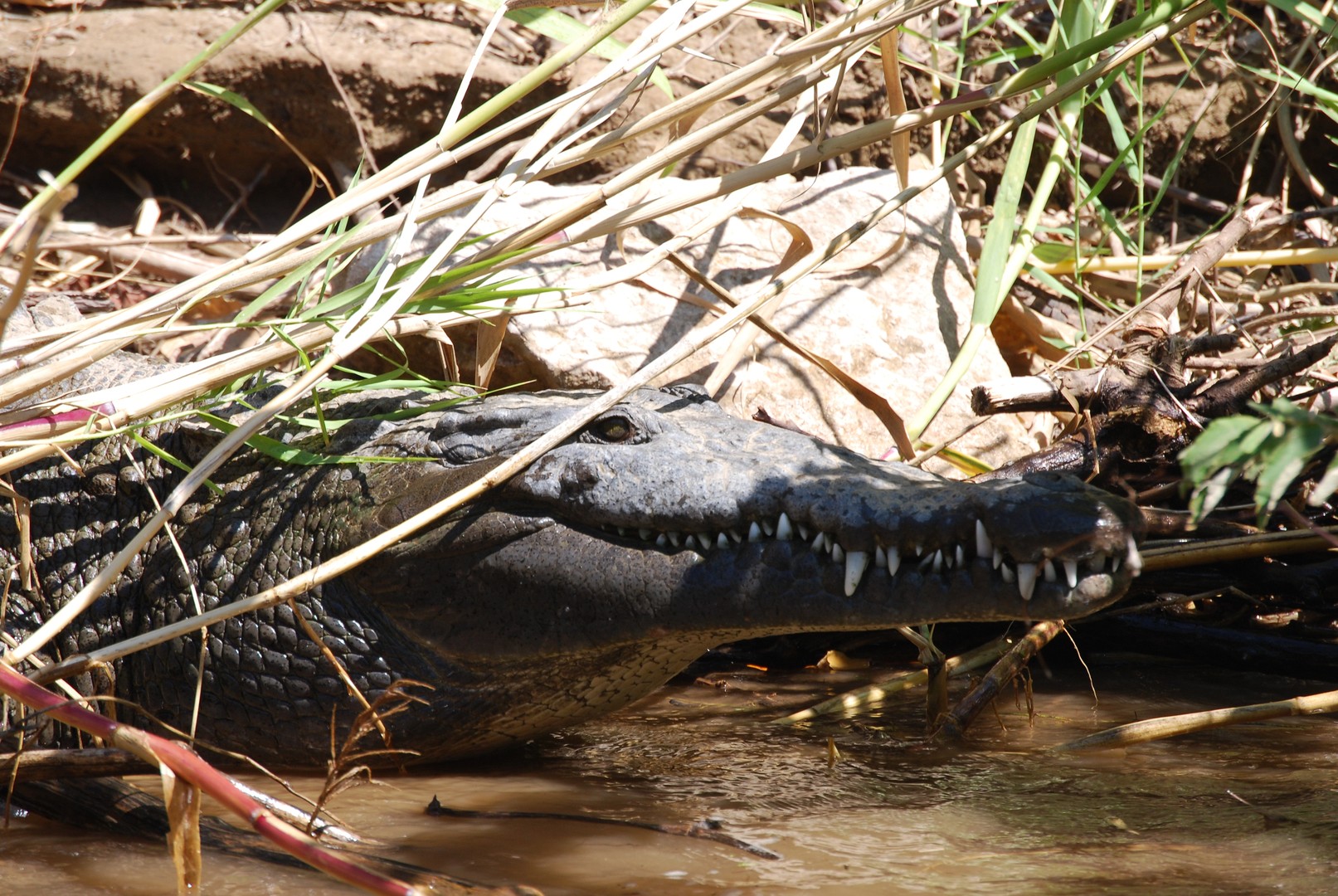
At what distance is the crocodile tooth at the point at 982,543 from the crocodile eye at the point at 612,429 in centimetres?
89

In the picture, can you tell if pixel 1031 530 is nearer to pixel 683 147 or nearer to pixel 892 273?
pixel 683 147

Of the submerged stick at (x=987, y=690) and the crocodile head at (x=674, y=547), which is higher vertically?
the crocodile head at (x=674, y=547)

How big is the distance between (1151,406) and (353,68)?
3928mm

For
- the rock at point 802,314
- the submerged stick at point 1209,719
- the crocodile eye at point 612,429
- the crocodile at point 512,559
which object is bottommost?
the submerged stick at point 1209,719

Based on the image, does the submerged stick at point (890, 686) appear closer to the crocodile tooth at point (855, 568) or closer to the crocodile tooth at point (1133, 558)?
the crocodile tooth at point (855, 568)

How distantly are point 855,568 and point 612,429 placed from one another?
74 centimetres

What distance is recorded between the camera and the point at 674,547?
97.0 inches

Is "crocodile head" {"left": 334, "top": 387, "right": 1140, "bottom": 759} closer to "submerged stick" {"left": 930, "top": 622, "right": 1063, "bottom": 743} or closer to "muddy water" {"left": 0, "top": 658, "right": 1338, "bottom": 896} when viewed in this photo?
"muddy water" {"left": 0, "top": 658, "right": 1338, "bottom": 896}

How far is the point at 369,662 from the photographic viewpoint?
277 cm

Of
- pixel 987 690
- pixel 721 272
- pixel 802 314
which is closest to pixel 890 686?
pixel 987 690

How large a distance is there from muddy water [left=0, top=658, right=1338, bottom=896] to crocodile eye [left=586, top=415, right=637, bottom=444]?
79 centimetres

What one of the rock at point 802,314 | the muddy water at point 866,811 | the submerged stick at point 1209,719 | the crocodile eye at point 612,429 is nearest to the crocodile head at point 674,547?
the crocodile eye at point 612,429

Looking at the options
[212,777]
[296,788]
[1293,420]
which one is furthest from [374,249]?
[1293,420]

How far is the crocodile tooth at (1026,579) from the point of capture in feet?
6.68
